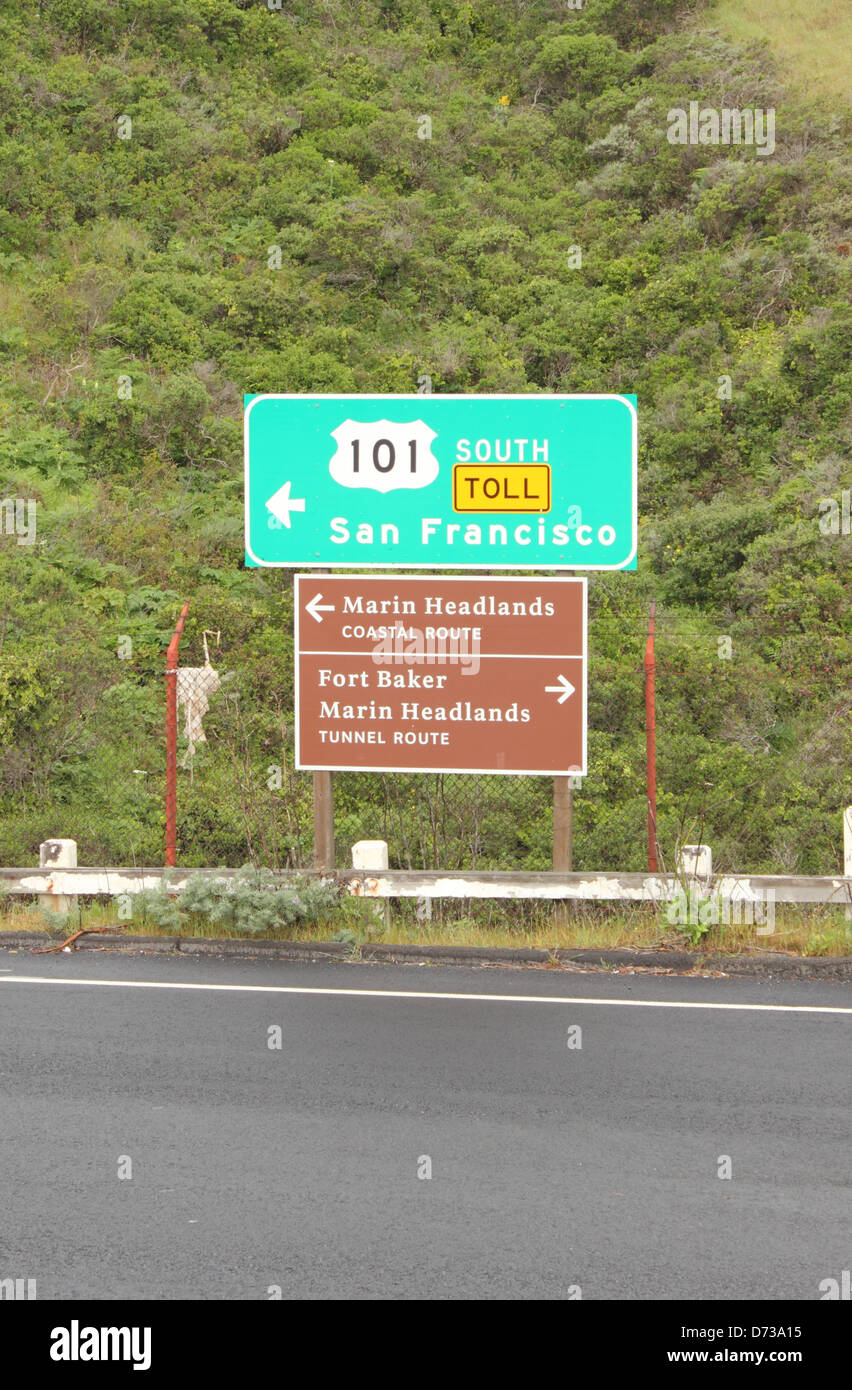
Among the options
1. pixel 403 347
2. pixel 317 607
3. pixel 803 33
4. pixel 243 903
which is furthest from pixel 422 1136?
pixel 803 33

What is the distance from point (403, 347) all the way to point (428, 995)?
63.7 ft

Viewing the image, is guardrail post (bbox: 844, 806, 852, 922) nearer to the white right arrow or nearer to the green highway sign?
the white right arrow

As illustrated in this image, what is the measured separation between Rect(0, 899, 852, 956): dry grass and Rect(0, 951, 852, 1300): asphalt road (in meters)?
0.53

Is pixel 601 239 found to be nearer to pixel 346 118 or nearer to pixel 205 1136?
pixel 346 118

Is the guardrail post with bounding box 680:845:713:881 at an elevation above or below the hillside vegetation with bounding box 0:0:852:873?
below

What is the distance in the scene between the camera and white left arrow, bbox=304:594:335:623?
31.8 ft

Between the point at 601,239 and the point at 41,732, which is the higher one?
the point at 601,239

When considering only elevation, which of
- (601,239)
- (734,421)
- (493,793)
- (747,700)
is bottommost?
(493,793)

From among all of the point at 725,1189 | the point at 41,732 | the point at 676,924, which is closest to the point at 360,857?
the point at 676,924

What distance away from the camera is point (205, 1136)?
227 inches

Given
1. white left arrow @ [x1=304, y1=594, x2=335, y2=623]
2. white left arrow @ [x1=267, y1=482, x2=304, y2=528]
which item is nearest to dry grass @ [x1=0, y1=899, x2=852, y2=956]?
white left arrow @ [x1=304, y1=594, x2=335, y2=623]

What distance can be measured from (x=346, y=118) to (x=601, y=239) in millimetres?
7216

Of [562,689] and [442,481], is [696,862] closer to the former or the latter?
[562,689]

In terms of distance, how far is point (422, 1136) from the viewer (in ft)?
19.0
